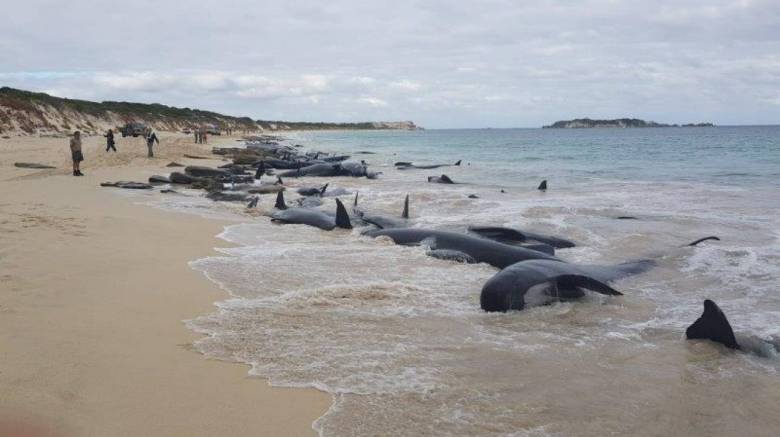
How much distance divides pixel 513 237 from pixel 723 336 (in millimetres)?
5093

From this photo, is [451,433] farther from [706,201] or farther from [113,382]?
[706,201]

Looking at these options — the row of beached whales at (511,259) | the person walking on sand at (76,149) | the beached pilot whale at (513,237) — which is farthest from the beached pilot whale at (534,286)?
the person walking on sand at (76,149)

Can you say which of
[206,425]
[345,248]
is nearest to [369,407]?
[206,425]

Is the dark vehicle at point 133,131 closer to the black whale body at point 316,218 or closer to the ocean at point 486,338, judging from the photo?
the black whale body at point 316,218

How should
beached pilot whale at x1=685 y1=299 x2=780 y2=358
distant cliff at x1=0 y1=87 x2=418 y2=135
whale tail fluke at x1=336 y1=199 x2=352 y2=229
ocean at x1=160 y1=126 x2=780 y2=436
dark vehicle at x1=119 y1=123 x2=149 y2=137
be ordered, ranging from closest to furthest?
ocean at x1=160 y1=126 x2=780 y2=436, beached pilot whale at x1=685 y1=299 x2=780 y2=358, whale tail fluke at x1=336 y1=199 x2=352 y2=229, distant cliff at x1=0 y1=87 x2=418 y2=135, dark vehicle at x1=119 y1=123 x2=149 y2=137

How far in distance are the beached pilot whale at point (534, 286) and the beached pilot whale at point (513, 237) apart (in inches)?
108

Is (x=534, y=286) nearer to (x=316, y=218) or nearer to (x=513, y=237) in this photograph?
(x=513, y=237)

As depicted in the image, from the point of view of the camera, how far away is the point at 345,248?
9.83 metres

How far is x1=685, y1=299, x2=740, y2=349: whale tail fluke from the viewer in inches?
211

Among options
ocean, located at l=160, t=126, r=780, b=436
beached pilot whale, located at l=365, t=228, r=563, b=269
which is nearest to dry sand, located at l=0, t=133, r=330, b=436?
ocean, located at l=160, t=126, r=780, b=436

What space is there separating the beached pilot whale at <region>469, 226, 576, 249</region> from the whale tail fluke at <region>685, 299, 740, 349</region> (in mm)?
4784

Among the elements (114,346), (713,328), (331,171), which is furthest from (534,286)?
(331,171)

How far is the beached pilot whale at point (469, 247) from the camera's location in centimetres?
881

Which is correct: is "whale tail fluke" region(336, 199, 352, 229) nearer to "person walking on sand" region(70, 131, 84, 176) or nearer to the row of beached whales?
the row of beached whales
